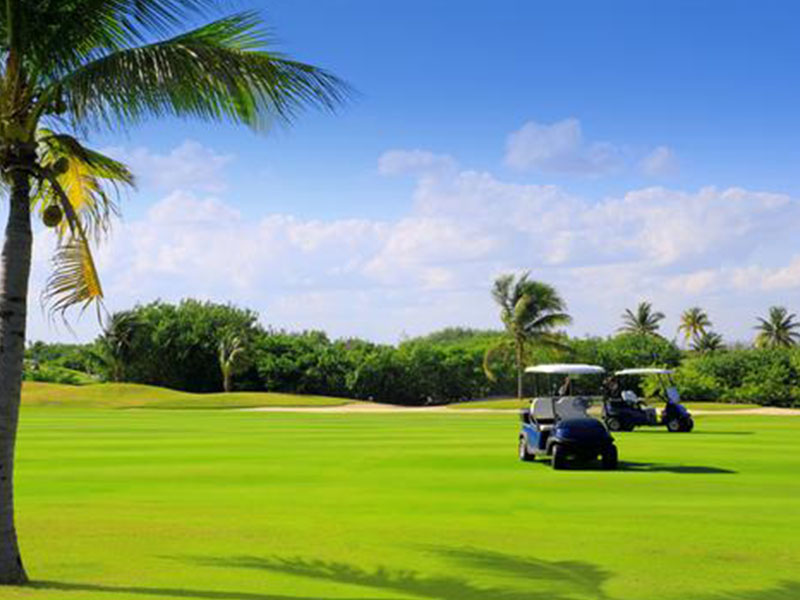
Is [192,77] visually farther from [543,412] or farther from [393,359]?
[393,359]

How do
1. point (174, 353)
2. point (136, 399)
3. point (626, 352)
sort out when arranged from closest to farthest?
point (136, 399) < point (626, 352) < point (174, 353)

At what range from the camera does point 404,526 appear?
1062 centimetres

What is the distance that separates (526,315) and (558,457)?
40899 mm

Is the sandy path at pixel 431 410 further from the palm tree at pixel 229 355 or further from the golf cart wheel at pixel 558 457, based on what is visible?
the golf cart wheel at pixel 558 457

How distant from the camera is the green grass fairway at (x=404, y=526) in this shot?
7824mm

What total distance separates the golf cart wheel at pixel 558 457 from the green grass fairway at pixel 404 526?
0.29m

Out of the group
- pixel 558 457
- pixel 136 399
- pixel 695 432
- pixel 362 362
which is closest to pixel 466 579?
pixel 558 457

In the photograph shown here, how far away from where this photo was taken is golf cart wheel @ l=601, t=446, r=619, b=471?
54.4 feet

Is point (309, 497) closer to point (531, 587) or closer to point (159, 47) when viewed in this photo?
point (531, 587)

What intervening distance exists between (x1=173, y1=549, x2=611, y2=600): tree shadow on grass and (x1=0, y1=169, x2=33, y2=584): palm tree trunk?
176 centimetres

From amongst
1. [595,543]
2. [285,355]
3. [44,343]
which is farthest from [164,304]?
[595,543]

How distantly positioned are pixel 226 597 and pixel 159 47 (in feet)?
14.2

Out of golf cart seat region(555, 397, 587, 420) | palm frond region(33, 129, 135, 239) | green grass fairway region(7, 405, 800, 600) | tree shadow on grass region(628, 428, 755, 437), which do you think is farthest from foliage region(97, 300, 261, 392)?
palm frond region(33, 129, 135, 239)

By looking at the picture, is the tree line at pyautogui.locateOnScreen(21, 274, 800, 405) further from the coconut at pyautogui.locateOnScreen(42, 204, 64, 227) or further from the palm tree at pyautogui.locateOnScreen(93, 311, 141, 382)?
the coconut at pyautogui.locateOnScreen(42, 204, 64, 227)
